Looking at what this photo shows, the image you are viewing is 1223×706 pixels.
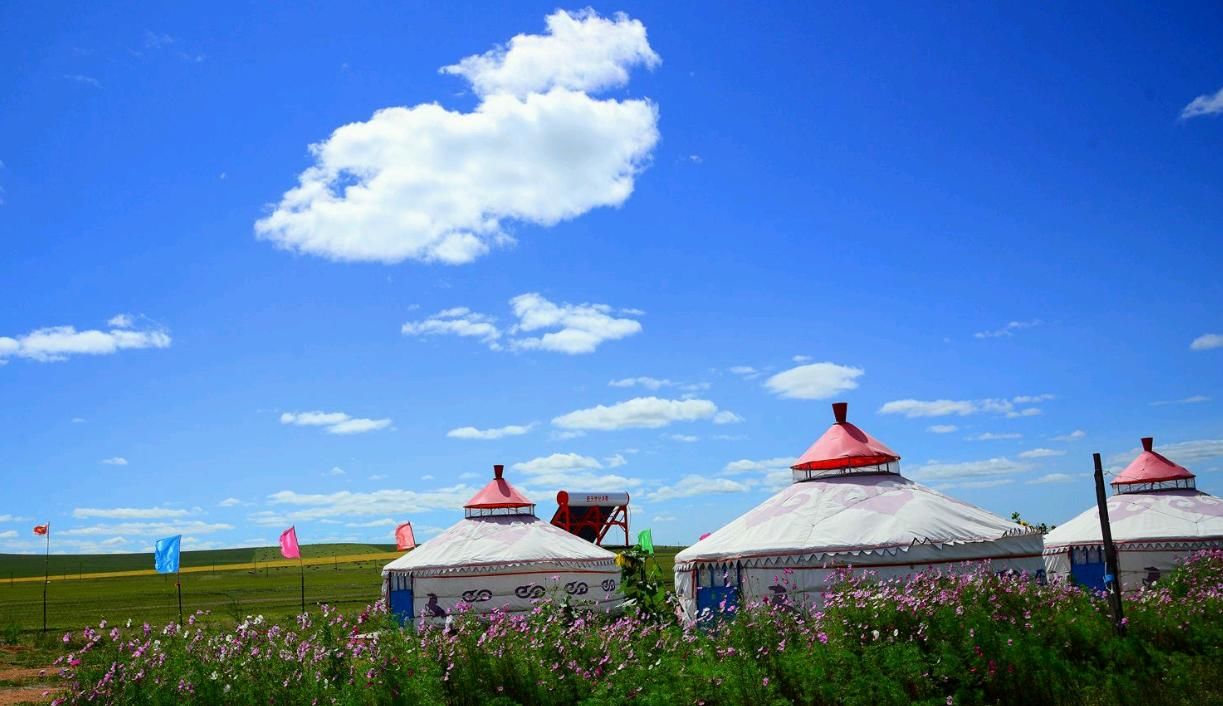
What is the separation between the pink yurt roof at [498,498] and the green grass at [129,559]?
94.2 metres

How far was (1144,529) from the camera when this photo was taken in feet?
63.5

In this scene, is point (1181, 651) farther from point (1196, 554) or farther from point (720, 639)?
point (1196, 554)

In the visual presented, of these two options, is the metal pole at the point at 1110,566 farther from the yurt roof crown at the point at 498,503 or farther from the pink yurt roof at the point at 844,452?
the yurt roof crown at the point at 498,503

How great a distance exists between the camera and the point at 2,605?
48.2 m

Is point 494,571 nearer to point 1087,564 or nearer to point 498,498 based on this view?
point 498,498

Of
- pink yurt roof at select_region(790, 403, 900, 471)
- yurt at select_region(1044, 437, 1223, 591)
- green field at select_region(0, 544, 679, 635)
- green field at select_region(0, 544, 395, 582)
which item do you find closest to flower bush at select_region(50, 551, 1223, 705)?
green field at select_region(0, 544, 679, 635)

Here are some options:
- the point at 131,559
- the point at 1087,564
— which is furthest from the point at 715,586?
the point at 131,559

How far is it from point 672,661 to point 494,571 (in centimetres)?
937

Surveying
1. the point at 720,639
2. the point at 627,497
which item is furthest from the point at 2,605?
the point at 720,639

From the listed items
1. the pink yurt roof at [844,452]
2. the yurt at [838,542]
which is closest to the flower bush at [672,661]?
the yurt at [838,542]

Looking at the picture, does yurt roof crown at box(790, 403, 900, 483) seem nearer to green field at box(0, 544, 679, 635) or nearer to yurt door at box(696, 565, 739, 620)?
yurt door at box(696, 565, 739, 620)

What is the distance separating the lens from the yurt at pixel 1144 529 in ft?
61.4

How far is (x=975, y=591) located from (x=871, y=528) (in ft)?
9.36

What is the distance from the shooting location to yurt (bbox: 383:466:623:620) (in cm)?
1734
